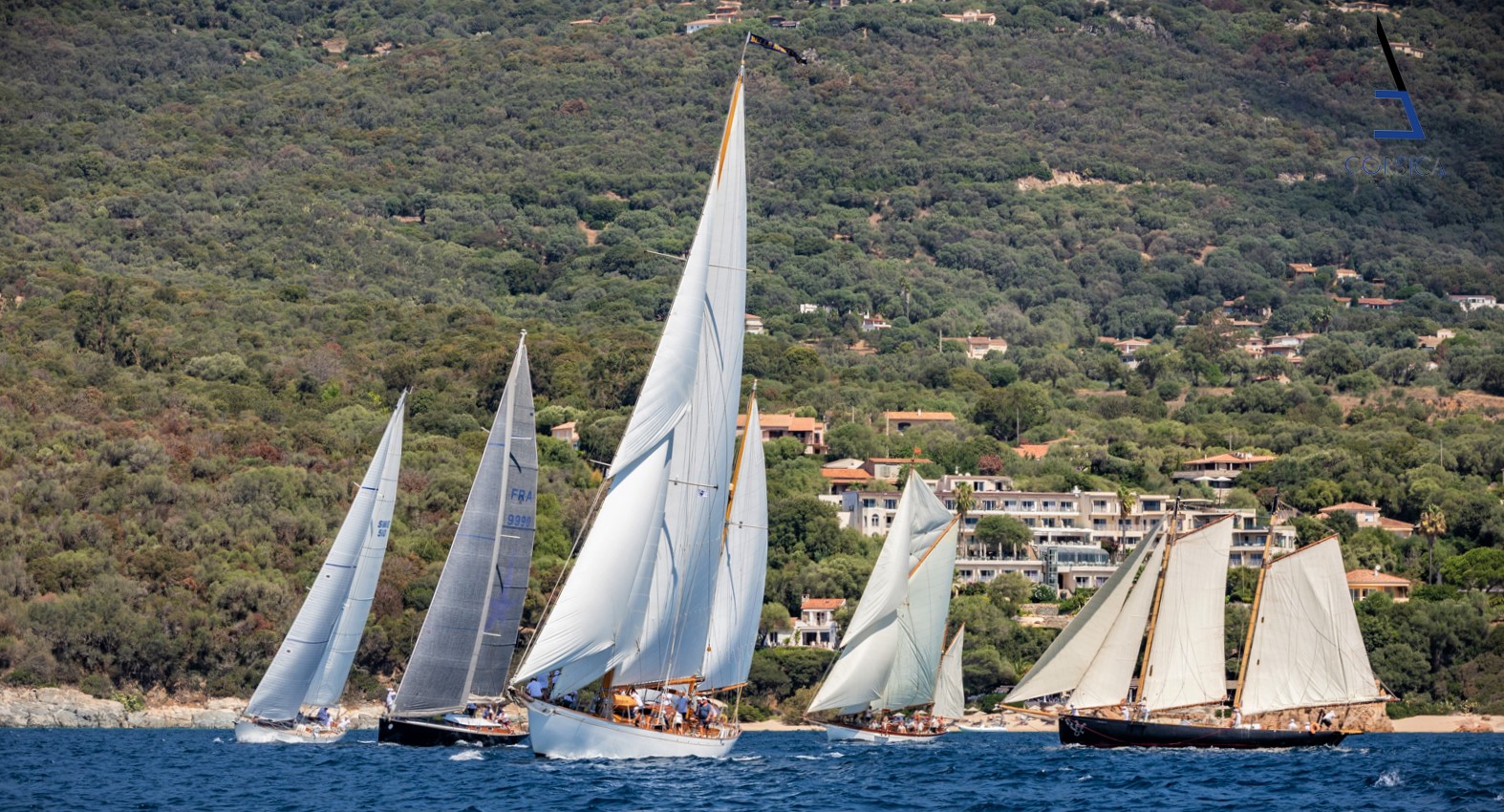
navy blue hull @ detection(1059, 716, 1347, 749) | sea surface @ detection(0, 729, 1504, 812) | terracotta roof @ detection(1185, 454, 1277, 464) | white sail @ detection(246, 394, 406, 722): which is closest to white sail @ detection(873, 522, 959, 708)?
sea surface @ detection(0, 729, 1504, 812)

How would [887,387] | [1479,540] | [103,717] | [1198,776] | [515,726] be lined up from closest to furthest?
[1198,776] < [515,726] < [103,717] < [1479,540] < [887,387]

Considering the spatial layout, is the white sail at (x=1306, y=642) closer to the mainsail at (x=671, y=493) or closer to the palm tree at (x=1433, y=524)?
the mainsail at (x=671, y=493)

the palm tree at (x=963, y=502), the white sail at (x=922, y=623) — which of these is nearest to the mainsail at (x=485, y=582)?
the white sail at (x=922, y=623)

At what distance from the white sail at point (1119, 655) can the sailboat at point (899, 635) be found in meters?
7.74

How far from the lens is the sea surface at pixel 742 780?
33500 mm

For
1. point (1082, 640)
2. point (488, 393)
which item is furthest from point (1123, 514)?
point (1082, 640)

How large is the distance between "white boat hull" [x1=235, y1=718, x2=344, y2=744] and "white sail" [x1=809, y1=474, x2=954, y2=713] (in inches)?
521

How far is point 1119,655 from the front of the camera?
46750 millimetres

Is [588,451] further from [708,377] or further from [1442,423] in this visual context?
[708,377]

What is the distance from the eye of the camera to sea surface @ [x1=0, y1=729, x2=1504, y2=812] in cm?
3350

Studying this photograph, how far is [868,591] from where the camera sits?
176ft

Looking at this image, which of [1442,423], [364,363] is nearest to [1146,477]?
[1442,423]

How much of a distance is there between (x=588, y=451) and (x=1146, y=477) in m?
31.7

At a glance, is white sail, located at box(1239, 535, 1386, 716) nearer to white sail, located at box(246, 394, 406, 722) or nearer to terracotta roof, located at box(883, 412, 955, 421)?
white sail, located at box(246, 394, 406, 722)
